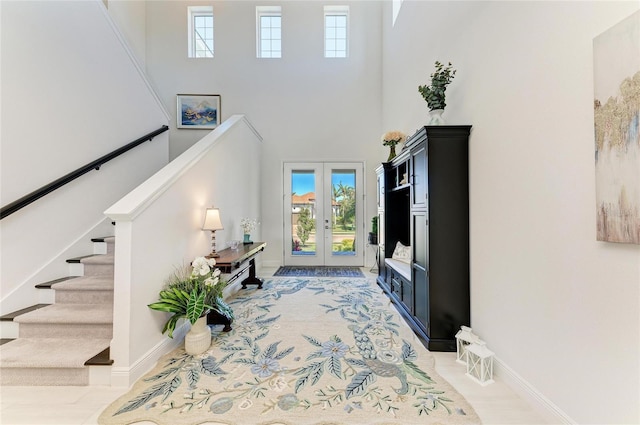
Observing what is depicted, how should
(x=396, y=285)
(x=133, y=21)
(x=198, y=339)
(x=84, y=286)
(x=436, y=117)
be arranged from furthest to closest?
A: (x=133, y=21) → (x=396, y=285) → (x=436, y=117) → (x=84, y=286) → (x=198, y=339)

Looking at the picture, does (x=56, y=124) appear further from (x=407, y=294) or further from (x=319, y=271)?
(x=319, y=271)

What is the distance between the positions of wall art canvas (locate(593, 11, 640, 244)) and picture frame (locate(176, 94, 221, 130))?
594 cm

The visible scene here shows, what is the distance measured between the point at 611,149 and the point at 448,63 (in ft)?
6.30

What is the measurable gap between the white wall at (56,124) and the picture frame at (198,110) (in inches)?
81.6

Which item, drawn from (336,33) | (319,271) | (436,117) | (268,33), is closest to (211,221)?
(436,117)

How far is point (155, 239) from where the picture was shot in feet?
6.82

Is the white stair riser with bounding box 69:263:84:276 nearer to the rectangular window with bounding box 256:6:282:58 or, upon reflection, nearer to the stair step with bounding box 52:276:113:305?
the stair step with bounding box 52:276:113:305

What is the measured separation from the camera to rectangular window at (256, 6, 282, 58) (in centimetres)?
574

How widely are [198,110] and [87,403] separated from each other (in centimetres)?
552

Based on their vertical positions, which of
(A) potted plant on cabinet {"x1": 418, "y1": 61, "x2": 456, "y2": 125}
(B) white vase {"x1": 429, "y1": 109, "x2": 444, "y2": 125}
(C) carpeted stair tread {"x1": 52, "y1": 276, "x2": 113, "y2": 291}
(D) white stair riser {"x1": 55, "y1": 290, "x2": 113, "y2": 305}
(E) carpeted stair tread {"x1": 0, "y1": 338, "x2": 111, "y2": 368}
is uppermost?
(A) potted plant on cabinet {"x1": 418, "y1": 61, "x2": 456, "y2": 125}

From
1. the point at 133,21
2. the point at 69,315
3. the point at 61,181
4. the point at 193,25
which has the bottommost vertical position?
the point at 69,315

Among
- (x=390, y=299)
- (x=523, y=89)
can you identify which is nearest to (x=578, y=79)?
(x=523, y=89)

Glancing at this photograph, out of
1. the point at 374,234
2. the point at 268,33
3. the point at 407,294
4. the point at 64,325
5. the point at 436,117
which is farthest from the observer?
the point at 268,33

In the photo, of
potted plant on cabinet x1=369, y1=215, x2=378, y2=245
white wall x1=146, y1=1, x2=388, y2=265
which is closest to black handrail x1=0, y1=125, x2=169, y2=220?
white wall x1=146, y1=1, x2=388, y2=265
